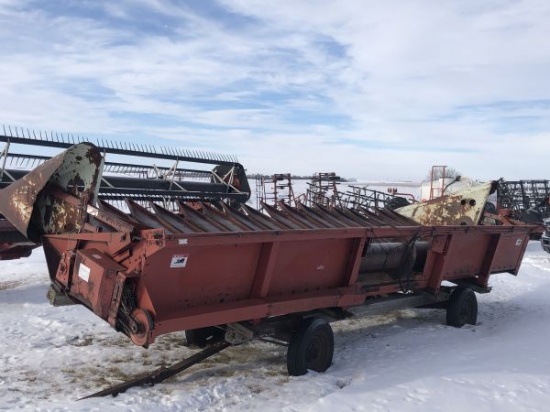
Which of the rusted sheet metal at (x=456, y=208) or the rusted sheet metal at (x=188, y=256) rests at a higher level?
the rusted sheet metal at (x=456, y=208)

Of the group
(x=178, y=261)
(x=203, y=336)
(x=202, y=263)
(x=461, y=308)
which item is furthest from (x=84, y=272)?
(x=461, y=308)

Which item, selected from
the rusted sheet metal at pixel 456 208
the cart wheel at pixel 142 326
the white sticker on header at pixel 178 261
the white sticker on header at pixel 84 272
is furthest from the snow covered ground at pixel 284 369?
the rusted sheet metal at pixel 456 208

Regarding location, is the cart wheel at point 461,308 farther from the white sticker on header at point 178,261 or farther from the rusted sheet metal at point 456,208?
the white sticker on header at point 178,261

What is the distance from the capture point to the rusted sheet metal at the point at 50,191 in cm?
469

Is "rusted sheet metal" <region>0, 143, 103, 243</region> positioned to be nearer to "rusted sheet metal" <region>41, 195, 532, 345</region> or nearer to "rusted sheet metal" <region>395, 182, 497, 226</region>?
"rusted sheet metal" <region>41, 195, 532, 345</region>

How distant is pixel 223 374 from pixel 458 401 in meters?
2.13

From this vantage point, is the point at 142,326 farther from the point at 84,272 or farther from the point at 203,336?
the point at 203,336

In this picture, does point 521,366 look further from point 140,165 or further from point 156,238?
point 140,165

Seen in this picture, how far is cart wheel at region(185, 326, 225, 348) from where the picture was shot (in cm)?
582

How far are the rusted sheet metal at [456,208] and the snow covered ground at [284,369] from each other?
62.2 inches

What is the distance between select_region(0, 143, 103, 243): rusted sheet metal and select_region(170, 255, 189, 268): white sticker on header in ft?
3.28

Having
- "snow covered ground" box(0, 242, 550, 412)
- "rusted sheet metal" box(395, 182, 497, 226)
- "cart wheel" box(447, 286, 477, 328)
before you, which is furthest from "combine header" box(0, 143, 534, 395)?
"rusted sheet metal" box(395, 182, 497, 226)

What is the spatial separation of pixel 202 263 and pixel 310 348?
1514mm

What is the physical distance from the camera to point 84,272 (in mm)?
4277
